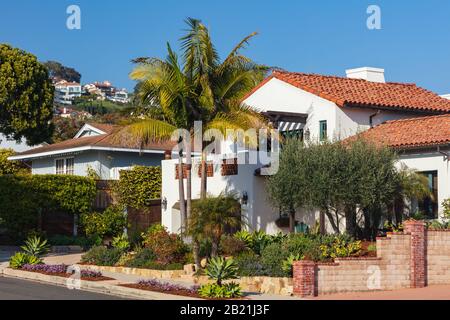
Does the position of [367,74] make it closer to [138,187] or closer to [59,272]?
[138,187]

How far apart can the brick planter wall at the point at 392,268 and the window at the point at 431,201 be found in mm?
4539

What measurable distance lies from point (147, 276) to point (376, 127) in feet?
37.3

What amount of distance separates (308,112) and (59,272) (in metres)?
12.5

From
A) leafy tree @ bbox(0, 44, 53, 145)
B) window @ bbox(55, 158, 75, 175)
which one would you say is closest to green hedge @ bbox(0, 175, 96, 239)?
leafy tree @ bbox(0, 44, 53, 145)

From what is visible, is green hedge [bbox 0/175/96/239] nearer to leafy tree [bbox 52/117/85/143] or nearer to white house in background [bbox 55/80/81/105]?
leafy tree [bbox 52/117/85/143]

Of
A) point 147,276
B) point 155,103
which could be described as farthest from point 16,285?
point 155,103

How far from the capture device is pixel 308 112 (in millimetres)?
35312

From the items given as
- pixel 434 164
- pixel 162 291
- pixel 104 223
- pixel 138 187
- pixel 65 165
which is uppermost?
pixel 65 165

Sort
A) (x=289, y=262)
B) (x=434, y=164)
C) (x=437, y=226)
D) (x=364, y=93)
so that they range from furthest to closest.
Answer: (x=364, y=93)
(x=434, y=164)
(x=437, y=226)
(x=289, y=262)

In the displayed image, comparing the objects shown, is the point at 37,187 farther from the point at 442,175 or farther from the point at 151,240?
the point at 442,175

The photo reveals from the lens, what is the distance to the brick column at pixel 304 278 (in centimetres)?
2298

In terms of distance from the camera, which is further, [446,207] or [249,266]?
[446,207]

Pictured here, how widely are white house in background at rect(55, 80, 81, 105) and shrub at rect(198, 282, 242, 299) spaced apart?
152493mm

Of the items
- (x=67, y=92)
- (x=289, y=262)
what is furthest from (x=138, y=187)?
(x=67, y=92)
